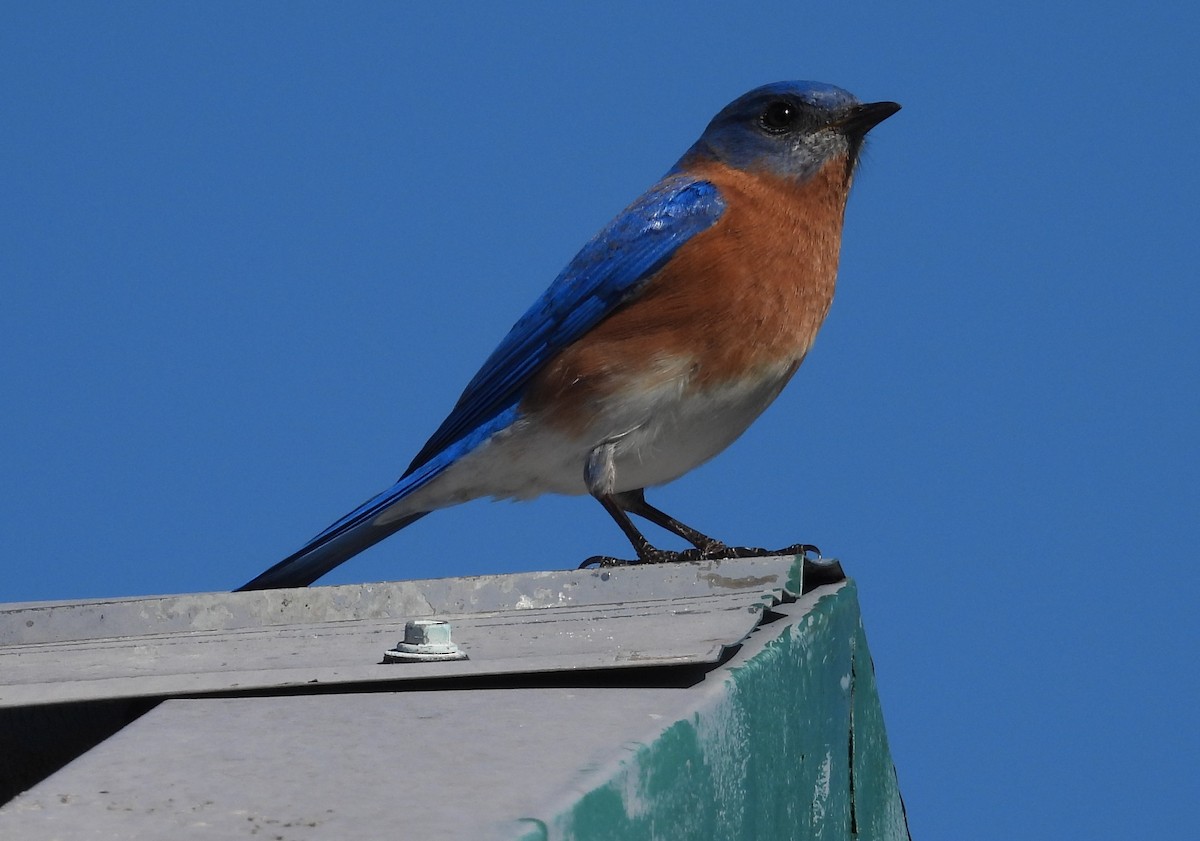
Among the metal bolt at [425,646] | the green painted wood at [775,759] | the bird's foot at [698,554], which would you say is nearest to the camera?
the green painted wood at [775,759]

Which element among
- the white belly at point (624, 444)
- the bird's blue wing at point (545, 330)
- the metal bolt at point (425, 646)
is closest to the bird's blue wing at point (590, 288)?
the bird's blue wing at point (545, 330)

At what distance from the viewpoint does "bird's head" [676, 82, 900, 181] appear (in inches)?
233

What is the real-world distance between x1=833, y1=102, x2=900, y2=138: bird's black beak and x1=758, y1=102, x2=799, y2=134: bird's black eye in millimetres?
164

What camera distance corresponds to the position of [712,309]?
529 cm

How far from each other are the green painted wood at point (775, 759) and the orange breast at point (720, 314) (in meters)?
1.66

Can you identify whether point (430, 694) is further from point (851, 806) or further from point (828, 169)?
point (828, 169)

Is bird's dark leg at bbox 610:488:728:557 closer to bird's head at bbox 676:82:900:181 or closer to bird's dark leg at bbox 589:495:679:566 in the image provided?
bird's dark leg at bbox 589:495:679:566

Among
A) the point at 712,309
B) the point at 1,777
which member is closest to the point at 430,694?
the point at 1,777

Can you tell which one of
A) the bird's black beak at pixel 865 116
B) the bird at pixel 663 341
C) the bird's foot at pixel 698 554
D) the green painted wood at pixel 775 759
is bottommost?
the green painted wood at pixel 775 759

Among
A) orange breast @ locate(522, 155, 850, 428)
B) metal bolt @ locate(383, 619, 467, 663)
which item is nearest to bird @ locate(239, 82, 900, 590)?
orange breast @ locate(522, 155, 850, 428)

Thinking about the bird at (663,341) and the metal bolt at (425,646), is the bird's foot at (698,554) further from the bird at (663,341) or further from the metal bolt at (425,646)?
the metal bolt at (425,646)

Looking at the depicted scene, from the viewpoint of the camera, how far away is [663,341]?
530 centimetres

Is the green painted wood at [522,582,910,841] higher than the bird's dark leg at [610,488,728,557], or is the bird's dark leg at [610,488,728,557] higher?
the bird's dark leg at [610,488,728,557]

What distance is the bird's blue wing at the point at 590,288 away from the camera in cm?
557
